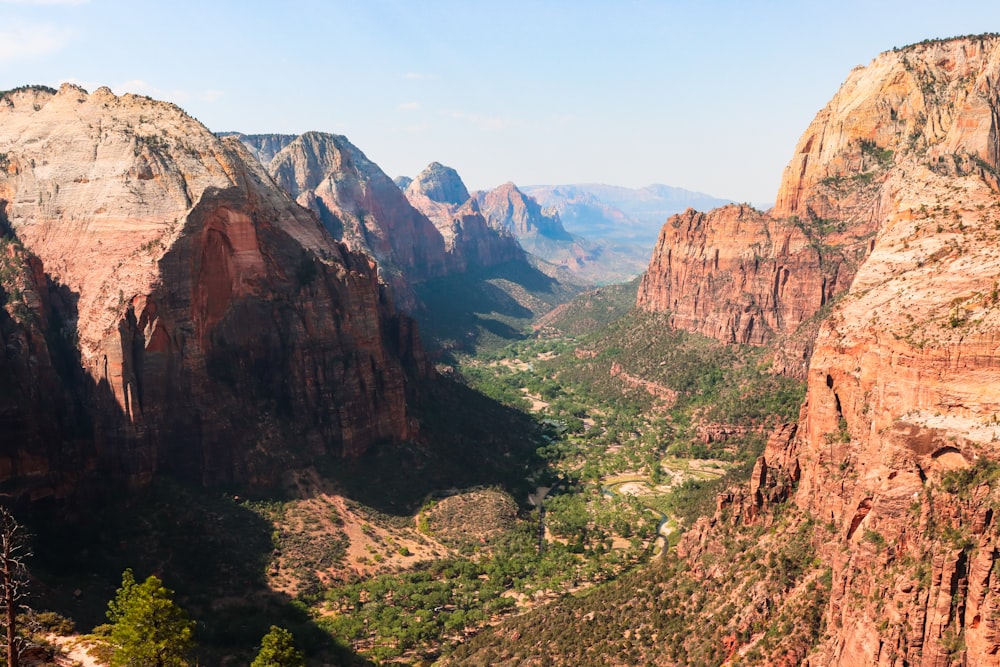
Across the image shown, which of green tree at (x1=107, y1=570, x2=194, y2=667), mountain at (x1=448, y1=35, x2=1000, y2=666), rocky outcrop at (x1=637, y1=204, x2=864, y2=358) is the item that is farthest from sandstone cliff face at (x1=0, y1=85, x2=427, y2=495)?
rocky outcrop at (x1=637, y1=204, x2=864, y2=358)

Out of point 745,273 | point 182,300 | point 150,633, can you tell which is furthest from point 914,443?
point 745,273

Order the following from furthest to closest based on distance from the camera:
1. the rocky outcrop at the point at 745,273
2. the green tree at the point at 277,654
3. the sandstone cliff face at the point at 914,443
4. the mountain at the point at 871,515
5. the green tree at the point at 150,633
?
the rocky outcrop at the point at 745,273
the green tree at the point at 277,654
the green tree at the point at 150,633
the mountain at the point at 871,515
the sandstone cliff face at the point at 914,443

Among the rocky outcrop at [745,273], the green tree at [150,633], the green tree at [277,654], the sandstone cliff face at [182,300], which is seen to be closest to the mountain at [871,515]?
the green tree at [277,654]

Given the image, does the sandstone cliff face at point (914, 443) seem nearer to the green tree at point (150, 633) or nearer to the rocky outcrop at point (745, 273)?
the green tree at point (150, 633)

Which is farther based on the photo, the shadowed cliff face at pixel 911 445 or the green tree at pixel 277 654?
the green tree at pixel 277 654

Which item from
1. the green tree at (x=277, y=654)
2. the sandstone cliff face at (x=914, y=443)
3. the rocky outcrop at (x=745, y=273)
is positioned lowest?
the green tree at (x=277, y=654)

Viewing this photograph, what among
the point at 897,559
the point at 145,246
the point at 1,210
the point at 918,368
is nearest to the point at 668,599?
the point at 897,559

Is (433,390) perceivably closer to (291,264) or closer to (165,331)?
(291,264)
